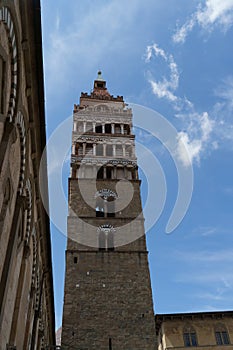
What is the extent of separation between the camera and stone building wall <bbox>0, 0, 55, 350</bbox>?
25.2ft

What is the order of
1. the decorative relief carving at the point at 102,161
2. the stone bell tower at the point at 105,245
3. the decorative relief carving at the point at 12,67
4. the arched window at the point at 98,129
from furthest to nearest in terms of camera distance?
the arched window at the point at 98,129
the decorative relief carving at the point at 102,161
the stone bell tower at the point at 105,245
the decorative relief carving at the point at 12,67

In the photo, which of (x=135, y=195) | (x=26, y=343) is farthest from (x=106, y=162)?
(x=26, y=343)

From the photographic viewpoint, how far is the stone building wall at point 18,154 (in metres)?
7.69

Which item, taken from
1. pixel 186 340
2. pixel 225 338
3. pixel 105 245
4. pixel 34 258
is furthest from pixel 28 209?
pixel 225 338

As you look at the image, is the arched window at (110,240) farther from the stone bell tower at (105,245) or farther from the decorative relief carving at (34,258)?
the decorative relief carving at (34,258)

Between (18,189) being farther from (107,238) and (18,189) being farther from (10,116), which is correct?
(107,238)

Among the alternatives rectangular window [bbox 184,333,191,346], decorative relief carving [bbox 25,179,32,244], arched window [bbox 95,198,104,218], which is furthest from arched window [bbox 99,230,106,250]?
decorative relief carving [bbox 25,179,32,244]

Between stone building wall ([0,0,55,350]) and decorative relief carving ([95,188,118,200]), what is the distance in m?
14.2

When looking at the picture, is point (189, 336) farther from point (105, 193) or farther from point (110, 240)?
point (105, 193)

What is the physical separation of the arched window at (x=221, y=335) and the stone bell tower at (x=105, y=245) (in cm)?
613

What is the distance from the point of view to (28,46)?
913 cm

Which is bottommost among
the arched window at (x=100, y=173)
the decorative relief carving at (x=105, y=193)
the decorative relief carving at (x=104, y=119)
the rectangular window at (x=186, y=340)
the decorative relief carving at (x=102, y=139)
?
the rectangular window at (x=186, y=340)

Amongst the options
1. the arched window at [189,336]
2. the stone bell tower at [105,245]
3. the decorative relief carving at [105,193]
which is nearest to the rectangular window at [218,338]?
the arched window at [189,336]

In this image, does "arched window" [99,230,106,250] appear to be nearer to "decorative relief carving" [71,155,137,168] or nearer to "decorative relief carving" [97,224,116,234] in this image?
"decorative relief carving" [97,224,116,234]
